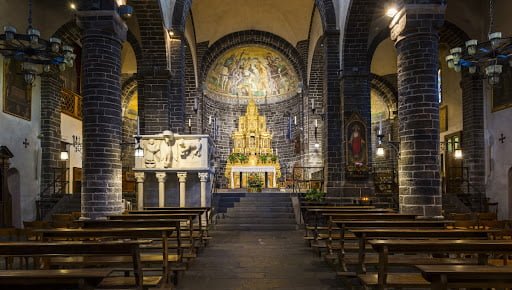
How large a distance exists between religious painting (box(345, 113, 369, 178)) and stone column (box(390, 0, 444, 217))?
609 centimetres

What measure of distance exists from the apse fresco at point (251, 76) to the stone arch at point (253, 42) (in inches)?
18.9

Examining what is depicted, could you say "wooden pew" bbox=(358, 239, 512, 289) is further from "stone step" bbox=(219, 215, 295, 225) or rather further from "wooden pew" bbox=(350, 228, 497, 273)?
"stone step" bbox=(219, 215, 295, 225)

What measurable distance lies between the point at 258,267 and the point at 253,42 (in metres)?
20.2

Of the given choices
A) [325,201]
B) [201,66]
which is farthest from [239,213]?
[201,66]

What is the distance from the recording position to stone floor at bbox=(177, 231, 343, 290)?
6.97 metres

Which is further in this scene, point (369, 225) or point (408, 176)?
point (408, 176)

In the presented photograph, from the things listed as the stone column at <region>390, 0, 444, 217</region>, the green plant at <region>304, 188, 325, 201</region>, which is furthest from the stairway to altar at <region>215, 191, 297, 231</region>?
the stone column at <region>390, 0, 444, 217</region>

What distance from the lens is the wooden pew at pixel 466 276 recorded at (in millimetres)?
3504

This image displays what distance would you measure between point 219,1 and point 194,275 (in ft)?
61.5

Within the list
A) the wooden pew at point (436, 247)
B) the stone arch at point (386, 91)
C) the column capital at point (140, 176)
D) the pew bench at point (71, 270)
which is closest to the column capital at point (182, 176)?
the column capital at point (140, 176)

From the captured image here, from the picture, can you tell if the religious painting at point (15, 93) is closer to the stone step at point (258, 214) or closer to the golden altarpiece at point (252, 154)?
the stone step at point (258, 214)

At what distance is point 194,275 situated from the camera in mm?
7750

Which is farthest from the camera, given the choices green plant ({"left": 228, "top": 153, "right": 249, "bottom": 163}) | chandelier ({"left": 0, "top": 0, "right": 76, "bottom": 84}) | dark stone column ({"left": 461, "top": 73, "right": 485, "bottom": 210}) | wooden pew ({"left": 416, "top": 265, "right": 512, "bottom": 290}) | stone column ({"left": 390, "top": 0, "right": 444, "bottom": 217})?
green plant ({"left": 228, "top": 153, "right": 249, "bottom": 163})

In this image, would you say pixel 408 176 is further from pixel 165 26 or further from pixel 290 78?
pixel 290 78
